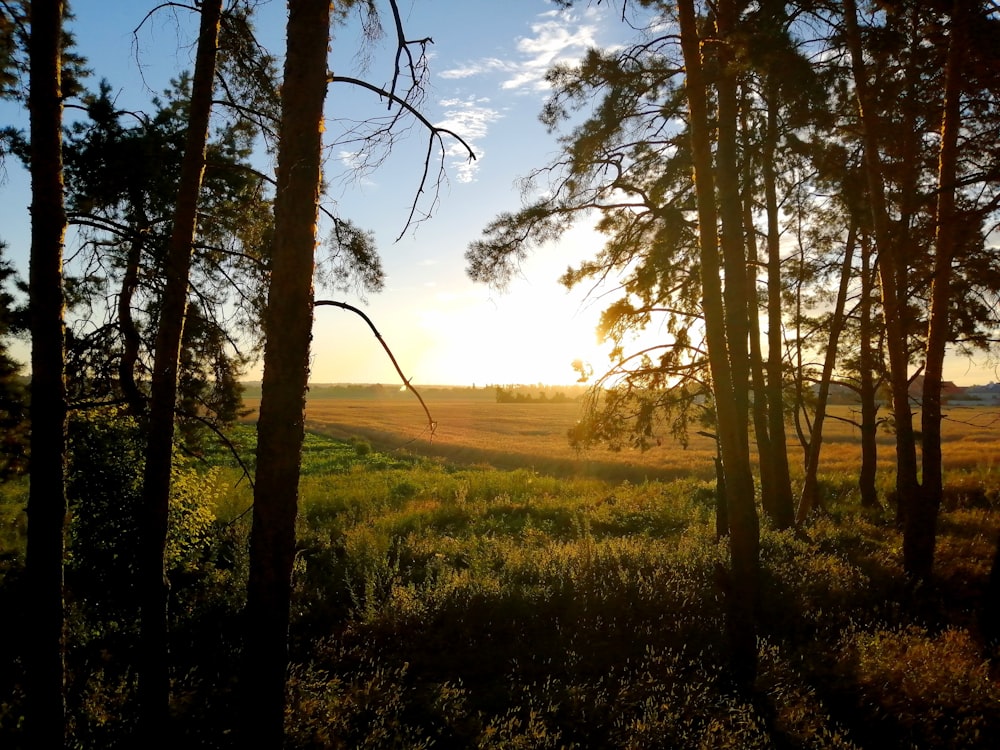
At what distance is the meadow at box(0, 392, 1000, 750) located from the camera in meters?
4.88

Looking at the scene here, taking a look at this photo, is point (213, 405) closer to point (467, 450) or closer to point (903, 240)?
point (903, 240)

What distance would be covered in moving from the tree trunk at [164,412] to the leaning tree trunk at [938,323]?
8766 mm

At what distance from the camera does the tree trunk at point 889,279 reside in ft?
26.4

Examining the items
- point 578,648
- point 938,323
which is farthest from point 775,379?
point 578,648

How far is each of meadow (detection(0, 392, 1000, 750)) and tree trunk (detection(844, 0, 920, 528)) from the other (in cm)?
174

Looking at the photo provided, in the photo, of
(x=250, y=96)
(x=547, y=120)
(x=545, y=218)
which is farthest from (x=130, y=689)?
(x=547, y=120)

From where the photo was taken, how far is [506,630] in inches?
283

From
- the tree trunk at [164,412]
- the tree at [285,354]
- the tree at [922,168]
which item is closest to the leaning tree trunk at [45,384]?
the tree trunk at [164,412]

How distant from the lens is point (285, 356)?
3299 millimetres

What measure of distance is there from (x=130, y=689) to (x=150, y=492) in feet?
8.86

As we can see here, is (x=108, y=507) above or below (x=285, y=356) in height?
below

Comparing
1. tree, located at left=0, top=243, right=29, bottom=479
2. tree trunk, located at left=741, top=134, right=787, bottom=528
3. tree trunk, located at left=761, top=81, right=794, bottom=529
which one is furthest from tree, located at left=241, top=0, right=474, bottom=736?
tree trunk, located at left=761, top=81, right=794, bottom=529

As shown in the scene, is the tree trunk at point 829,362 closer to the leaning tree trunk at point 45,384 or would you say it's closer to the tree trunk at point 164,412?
the tree trunk at point 164,412

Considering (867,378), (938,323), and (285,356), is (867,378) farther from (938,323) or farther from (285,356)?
(285,356)
